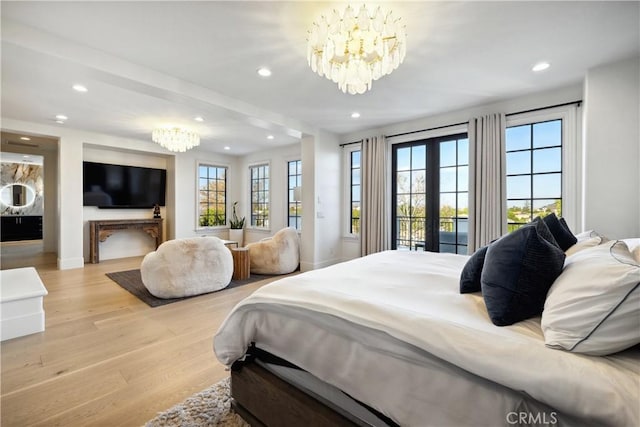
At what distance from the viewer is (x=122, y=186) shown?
5.94 m

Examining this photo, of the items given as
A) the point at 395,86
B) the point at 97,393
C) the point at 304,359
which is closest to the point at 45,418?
the point at 97,393

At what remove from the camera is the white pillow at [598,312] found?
2.52 ft

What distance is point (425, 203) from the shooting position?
14.7 ft

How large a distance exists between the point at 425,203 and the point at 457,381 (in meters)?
3.87

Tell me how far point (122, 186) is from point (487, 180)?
22.6 ft

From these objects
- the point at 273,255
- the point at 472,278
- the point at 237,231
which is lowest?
the point at 273,255

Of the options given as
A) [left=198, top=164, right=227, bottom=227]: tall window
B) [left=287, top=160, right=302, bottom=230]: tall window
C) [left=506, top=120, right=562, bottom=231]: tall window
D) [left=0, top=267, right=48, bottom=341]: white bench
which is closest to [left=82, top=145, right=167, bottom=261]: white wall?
[left=198, top=164, right=227, bottom=227]: tall window

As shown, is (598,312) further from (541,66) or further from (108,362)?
(541,66)

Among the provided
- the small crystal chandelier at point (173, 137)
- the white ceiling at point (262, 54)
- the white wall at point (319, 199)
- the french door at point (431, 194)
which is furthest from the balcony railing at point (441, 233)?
the small crystal chandelier at point (173, 137)

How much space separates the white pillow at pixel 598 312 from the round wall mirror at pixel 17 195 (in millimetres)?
10595

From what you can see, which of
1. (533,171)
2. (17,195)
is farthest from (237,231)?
(533,171)

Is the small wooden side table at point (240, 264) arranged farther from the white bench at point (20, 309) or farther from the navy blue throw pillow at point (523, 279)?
the navy blue throw pillow at point (523, 279)

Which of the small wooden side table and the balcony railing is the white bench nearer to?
the small wooden side table

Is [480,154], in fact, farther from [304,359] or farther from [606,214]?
[304,359]
